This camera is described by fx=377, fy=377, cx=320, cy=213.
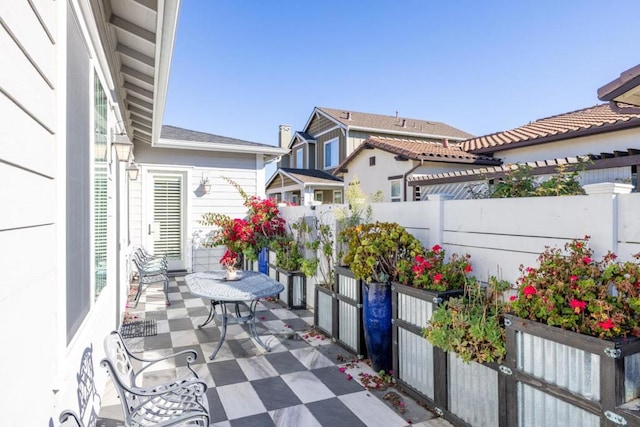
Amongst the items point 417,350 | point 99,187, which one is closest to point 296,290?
point 417,350

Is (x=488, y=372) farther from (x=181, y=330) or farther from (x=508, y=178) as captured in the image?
(x=181, y=330)

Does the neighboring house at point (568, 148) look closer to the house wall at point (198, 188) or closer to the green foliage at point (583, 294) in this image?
the green foliage at point (583, 294)

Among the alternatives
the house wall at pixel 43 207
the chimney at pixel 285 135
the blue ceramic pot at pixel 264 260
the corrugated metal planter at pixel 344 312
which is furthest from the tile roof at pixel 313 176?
the house wall at pixel 43 207

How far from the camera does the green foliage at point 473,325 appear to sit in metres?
2.37

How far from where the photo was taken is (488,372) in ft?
7.94

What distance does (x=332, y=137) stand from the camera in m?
17.1

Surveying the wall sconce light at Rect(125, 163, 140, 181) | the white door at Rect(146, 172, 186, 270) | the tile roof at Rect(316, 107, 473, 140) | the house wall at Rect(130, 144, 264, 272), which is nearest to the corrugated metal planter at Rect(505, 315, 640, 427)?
the wall sconce light at Rect(125, 163, 140, 181)

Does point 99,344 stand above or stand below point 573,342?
below

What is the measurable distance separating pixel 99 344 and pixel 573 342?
3.26 metres

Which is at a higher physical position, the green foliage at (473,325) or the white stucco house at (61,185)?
the white stucco house at (61,185)

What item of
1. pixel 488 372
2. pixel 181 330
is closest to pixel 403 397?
pixel 488 372

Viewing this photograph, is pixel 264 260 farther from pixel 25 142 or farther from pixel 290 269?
pixel 25 142

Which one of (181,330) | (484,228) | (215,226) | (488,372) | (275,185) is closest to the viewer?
(488,372)

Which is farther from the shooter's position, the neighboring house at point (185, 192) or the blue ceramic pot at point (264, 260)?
the neighboring house at point (185, 192)
